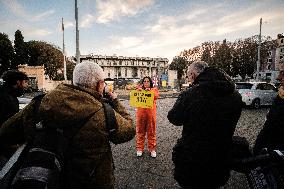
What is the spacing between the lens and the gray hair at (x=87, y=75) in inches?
84.8

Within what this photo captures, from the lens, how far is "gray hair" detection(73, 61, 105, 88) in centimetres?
215

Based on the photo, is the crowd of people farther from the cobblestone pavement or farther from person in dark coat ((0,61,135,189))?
the cobblestone pavement

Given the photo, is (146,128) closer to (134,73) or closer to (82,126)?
(82,126)

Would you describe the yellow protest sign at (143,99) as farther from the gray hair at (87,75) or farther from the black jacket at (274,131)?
the gray hair at (87,75)

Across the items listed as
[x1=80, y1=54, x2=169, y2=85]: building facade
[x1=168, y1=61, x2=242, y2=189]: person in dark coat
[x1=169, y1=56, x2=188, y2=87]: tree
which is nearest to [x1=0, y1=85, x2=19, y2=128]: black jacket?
[x1=168, y1=61, x2=242, y2=189]: person in dark coat

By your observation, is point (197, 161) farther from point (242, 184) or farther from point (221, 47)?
point (221, 47)

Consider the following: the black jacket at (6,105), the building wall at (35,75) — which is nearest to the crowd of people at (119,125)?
the black jacket at (6,105)

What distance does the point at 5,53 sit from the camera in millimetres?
47062

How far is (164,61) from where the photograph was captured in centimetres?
9850

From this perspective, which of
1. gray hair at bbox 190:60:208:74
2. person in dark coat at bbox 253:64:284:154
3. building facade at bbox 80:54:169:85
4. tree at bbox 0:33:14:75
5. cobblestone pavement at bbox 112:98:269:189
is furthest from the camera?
building facade at bbox 80:54:169:85

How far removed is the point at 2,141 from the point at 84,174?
2.70 feet

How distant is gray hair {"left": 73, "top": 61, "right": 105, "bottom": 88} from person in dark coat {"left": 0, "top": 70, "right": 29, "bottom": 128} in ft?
5.69

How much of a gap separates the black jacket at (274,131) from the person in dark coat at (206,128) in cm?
40

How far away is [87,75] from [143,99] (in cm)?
408
